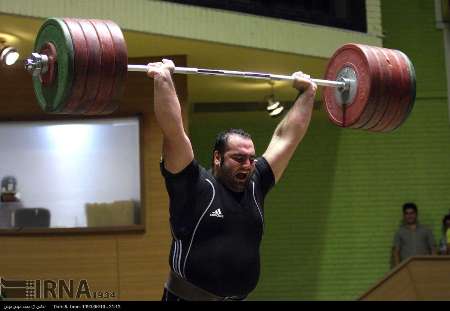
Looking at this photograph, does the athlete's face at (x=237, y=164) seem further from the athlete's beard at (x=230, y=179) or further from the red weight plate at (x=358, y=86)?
the red weight plate at (x=358, y=86)

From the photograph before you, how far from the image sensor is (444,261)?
334 inches

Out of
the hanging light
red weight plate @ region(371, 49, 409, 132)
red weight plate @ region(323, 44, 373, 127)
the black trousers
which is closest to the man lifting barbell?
the black trousers

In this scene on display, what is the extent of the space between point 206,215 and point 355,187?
7.42m

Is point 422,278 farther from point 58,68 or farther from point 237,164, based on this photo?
point 58,68

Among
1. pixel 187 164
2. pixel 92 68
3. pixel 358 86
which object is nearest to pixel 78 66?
pixel 92 68

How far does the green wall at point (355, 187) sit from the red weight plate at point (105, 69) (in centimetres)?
676

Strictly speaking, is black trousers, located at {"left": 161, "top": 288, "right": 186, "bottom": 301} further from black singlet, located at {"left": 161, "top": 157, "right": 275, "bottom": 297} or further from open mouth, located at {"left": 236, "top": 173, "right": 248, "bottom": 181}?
open mouth, located at {"left": 236, "top": 173, "right": 248, "bottom": 181}

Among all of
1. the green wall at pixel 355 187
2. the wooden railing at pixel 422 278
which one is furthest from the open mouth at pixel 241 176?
the green wall at pixel 355 187

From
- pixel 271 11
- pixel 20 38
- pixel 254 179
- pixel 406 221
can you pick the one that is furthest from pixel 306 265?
pixel 254 179

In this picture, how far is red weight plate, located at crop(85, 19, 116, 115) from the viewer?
4500mm

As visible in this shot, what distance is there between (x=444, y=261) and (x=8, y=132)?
429 centimetres

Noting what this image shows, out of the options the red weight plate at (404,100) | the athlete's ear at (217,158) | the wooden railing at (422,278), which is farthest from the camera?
the wooden railing at (422,278)

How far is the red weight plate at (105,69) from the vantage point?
4.50 metres
